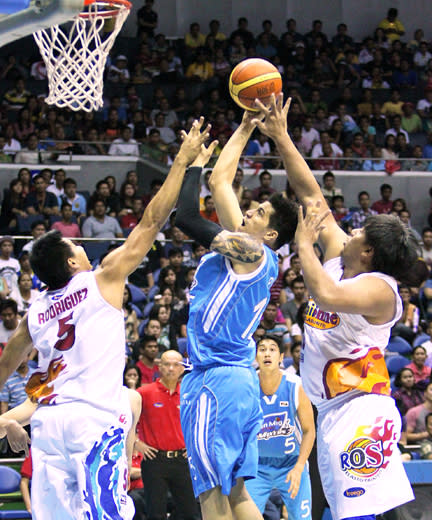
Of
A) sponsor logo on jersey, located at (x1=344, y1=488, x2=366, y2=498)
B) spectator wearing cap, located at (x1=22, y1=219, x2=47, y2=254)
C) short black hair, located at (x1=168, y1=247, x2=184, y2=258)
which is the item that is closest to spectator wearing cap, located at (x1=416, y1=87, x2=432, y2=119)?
short black hair, located at (x1=168, y1=247, x2=184, y2=258)

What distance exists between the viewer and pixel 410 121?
681 inches

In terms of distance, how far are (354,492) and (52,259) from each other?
6.20 feet

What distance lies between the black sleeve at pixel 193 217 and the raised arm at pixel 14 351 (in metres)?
0.96

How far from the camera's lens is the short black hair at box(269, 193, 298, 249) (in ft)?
15.9

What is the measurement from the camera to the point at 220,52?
1781 cm

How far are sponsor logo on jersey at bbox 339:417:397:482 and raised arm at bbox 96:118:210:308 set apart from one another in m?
1.35

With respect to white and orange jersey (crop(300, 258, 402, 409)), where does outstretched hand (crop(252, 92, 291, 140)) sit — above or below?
above

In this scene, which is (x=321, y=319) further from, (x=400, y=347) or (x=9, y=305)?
(x=400, y=347)

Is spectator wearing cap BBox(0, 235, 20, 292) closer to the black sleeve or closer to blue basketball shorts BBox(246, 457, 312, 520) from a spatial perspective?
blue basketball shorts BBox(246, 457, 312, 520)

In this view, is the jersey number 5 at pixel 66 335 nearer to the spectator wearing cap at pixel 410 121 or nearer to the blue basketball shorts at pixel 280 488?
the blue basketball shorts at pixel 280 488

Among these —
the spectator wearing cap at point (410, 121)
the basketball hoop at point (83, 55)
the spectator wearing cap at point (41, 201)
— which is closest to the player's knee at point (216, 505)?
the basketball hoop at point (83, 55)

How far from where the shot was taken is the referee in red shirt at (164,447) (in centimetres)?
788

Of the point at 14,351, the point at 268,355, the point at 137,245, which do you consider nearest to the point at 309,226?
the point at 137,245

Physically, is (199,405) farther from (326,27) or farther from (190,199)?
(326,27)
